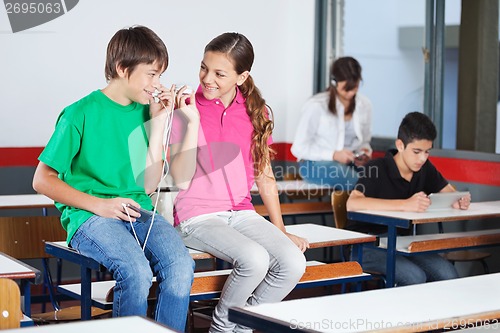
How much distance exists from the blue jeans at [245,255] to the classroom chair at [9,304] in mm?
1039

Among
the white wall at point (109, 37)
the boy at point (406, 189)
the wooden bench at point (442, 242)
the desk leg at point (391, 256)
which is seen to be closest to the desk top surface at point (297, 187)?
the boy at point (406, 189)

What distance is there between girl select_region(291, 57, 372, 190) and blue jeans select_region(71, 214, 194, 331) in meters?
2.72

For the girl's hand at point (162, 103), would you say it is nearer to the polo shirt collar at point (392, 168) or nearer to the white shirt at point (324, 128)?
the polo shirt collar at point (392, 168)

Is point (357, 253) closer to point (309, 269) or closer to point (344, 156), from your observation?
point (309, 269)

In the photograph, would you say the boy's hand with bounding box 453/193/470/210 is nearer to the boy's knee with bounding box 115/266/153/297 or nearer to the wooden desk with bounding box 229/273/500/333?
the wooden desk with bounding box 229/273/500/333

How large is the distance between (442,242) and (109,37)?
2.64m

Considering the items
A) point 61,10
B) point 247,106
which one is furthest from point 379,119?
point 247,106

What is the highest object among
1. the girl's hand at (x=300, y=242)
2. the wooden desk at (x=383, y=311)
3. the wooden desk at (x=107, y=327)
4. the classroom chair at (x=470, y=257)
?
the wooden desk at (x=107, y=327)

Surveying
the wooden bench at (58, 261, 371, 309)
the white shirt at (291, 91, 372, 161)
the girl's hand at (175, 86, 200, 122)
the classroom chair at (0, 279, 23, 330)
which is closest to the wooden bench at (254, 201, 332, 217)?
the white shirt at (291, 91, 372, 161)

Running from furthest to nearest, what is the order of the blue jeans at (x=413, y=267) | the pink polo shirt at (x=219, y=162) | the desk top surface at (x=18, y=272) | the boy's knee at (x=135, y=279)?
the blue jeans at (x=413, y=267)
the pink polo shirt at (x=219, y=162)
the boy's knee at (x=135, y=279)
the desk top surface at (x=18, y=272)

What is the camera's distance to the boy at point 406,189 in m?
4.11

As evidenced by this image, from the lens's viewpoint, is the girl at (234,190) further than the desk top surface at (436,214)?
No

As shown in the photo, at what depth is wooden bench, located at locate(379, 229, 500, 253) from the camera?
13.1 ft

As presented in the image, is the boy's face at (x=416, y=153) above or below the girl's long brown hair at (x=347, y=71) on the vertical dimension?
below
